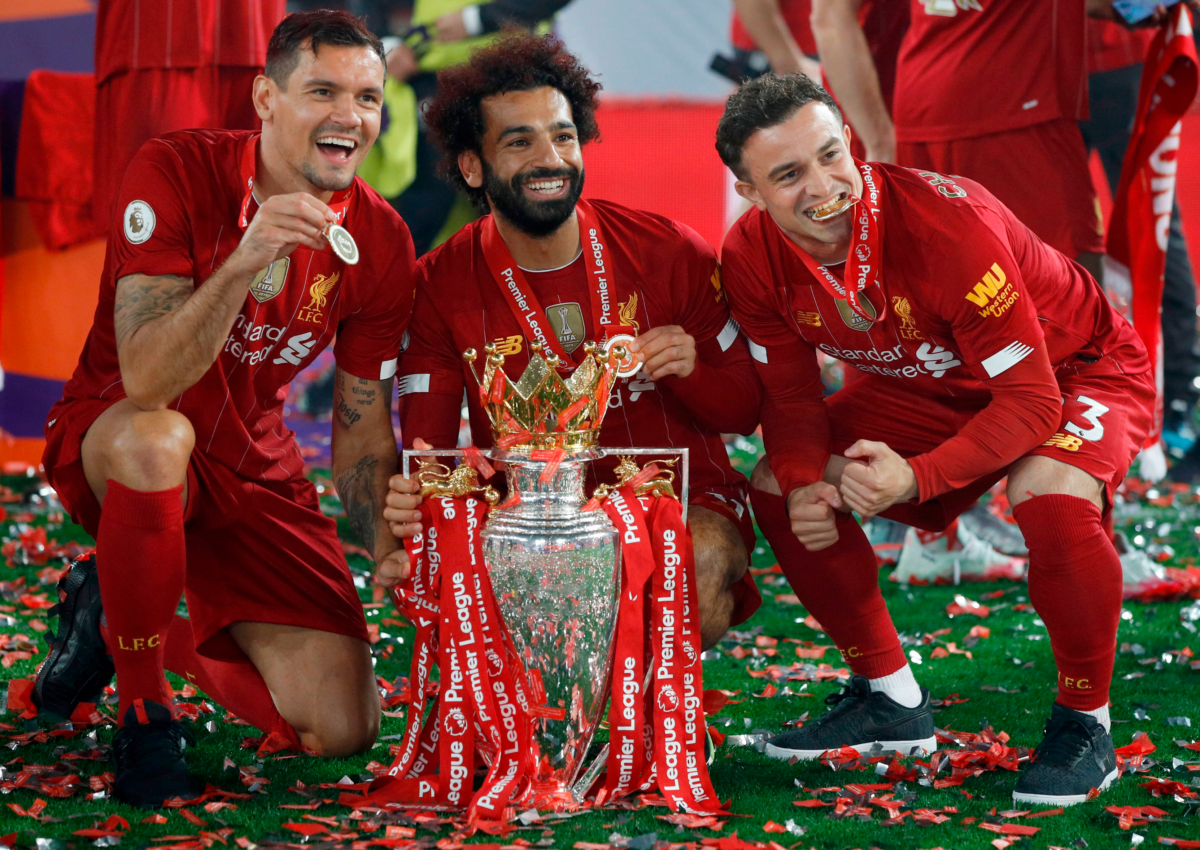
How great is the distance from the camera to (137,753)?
8.49 feet

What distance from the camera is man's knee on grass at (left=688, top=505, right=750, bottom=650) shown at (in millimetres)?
2850

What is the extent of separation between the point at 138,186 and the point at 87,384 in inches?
18.2

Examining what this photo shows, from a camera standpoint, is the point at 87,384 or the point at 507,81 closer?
the point at 87,384

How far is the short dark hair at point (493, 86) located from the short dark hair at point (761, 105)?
50cm

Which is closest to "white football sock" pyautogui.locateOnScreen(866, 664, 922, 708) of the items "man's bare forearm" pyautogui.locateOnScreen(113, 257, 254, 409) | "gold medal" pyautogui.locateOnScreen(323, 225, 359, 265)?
"gold medal" pyautogui.locateOnScreen(323, 225, 359, 265)

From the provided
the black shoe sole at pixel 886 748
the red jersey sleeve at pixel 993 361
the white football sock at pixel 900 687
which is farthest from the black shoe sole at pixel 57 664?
the red jersey sleeve at pixel 993 361

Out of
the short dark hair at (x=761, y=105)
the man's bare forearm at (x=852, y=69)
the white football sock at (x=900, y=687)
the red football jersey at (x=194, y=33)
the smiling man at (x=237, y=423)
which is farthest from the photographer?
the man's bare forearm at (x=852, y=69)

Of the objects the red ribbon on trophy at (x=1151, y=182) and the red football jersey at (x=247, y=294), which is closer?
the red football jersey at (x=247, y=294)

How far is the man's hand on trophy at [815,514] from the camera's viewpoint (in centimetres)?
280

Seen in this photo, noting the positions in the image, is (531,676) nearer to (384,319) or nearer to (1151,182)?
(384,319)

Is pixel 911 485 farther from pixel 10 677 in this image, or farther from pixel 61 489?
pixel 10 677

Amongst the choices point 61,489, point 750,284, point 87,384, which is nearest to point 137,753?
point 61,489

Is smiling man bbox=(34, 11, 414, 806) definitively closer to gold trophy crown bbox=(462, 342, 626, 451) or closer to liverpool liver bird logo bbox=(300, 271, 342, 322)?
liverpool liver bird logo bbox=(300, 271, 342, 322)

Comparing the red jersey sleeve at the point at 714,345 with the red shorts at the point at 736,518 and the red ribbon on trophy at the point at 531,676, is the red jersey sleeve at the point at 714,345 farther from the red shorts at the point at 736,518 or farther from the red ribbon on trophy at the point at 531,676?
the red ribbon on trophy at the point at 531,676
